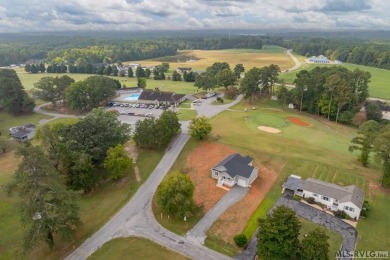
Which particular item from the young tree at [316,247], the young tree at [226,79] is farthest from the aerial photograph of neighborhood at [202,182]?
the young tree at [226,79]

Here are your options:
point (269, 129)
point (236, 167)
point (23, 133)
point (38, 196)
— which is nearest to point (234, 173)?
point (236, 167)

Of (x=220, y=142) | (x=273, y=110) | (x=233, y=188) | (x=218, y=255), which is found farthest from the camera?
(x=273, y=110)

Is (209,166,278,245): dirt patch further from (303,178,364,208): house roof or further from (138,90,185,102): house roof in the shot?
(138,90,185,102): house roof

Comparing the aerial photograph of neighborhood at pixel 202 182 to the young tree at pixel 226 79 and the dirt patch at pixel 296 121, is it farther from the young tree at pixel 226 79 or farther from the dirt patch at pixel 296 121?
the young tree at pixel 226 79

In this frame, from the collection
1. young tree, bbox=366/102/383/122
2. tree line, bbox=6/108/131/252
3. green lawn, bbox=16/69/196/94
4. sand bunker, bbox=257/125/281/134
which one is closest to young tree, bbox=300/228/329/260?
tree line, bbox=6/108/131/252

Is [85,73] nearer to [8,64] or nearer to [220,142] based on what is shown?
[8,64]

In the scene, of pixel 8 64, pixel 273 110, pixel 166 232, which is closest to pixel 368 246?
pixel 166 232
